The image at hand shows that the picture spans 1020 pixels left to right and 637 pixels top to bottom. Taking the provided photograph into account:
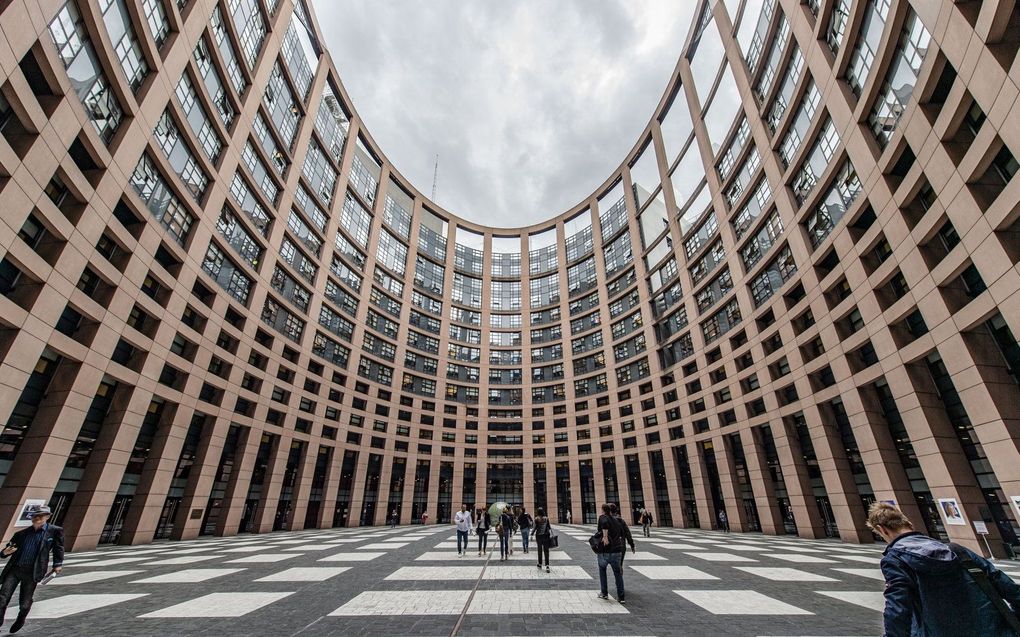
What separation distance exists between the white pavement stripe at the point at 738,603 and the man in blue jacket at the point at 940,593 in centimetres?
557

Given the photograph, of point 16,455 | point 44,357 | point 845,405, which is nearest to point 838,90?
point 845,405

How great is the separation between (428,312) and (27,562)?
5628 cm

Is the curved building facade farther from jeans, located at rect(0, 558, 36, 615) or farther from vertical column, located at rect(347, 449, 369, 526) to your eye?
jeans, located at rect(0, 558, 36, 615)

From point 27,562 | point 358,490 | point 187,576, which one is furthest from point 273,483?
point 27,562

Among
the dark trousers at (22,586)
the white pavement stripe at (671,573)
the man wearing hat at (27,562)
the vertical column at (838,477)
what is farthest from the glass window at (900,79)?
the dark trousers at (22,586)

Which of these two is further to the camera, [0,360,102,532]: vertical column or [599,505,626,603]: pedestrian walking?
[0,360,102,532]: vertical column

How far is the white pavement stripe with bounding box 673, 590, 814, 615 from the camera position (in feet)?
26.7

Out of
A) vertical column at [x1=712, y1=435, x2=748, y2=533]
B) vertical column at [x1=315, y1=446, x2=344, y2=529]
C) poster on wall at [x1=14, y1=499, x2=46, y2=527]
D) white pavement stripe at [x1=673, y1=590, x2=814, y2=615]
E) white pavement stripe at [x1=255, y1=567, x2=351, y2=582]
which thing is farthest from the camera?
vertical column at [x1=315, y1=446, x2=344, y2=529]

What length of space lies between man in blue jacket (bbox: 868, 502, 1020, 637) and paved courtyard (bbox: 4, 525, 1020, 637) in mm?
4264

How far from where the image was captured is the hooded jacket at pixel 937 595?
3.23 metres

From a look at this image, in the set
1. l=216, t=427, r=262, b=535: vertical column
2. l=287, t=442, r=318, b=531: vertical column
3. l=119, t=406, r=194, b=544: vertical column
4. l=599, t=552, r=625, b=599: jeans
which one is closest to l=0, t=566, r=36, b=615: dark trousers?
l=599, t=552, r=625, b=599: jeans

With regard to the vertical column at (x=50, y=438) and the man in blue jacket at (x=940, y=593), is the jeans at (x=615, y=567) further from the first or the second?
the vertical column at (x=50, y=438)

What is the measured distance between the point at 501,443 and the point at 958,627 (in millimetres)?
62122

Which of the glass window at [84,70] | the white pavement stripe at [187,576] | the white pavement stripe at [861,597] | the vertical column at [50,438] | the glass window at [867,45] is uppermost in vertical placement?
the glass window at [867,45]
